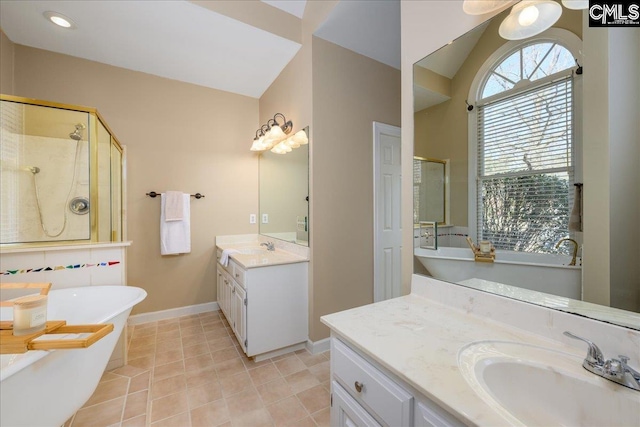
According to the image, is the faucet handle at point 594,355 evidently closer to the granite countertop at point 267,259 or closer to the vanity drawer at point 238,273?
the granite countertop at point 267,259

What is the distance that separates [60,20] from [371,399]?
337 centimetres

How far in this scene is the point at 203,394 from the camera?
1.74m

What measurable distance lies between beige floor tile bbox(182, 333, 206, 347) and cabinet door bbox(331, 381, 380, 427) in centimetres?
192

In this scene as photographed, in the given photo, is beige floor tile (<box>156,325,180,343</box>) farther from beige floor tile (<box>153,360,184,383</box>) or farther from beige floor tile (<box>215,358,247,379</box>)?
beige floor tile (<box>215,358,247,379</box>)

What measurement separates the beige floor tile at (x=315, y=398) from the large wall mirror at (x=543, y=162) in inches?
44.6

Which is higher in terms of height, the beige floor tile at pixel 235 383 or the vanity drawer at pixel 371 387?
the vanity drawer at pixel 371 387

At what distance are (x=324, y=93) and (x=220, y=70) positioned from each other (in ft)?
4.36

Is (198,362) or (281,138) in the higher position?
(281,138)

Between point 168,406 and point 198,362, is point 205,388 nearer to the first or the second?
point 168,406

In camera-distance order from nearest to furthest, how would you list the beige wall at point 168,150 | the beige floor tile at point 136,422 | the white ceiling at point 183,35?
the beige floor tile at point 136,422
the white ceiling at point 183,35
the beige wall at point 168,150

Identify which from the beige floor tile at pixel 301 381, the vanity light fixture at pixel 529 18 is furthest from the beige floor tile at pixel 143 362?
the vanity light fixture at pixel 529 18

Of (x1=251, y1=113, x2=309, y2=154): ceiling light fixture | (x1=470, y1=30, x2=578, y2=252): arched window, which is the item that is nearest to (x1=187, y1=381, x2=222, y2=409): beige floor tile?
(x1=470, y1=30, x2=578, y2=252): arched window

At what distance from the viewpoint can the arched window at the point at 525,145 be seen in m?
0.88

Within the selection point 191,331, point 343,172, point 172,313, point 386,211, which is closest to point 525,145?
point 343,172
